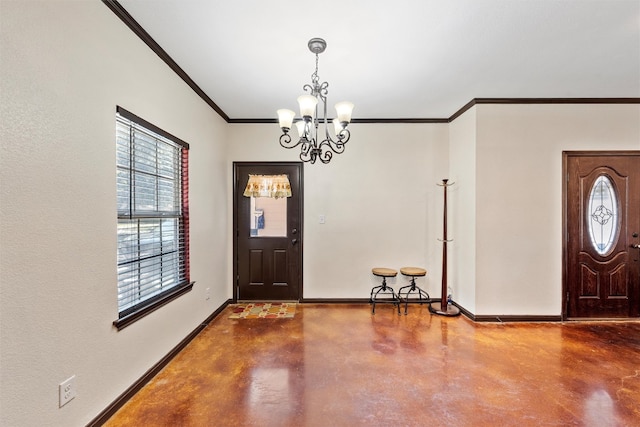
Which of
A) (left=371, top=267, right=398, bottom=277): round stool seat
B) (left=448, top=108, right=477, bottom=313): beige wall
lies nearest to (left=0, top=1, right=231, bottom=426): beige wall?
(left=371, top=267, right=398, bottom=277): round stool seat

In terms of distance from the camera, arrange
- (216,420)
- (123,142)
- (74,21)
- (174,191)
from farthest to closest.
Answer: (174,191) → (123,142) → (216,420) → (74,21)

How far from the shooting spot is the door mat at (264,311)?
12.7 feet

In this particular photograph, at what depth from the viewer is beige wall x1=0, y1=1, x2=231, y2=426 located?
1.36m

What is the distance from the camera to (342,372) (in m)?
2.50

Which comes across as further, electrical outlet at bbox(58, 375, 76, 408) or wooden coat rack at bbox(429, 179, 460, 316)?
wooden coat rack at bbox(429, 179, 460, 316)

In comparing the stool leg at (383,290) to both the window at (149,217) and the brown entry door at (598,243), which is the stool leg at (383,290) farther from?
the window at (149,217)

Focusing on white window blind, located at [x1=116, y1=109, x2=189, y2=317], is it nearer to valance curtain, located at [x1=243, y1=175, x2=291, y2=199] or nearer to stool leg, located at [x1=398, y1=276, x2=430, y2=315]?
valance curtain, located at [x1=243, y1=175, x2=291, y2=199]

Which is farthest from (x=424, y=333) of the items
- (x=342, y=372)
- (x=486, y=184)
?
(x=486, y=184)

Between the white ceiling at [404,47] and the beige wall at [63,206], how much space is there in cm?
55

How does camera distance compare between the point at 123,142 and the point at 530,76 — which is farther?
the point at 530,76

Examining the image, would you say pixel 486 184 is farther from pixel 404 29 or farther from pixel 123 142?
pixel 123 142

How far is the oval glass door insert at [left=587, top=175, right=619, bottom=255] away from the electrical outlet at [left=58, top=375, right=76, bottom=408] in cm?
516

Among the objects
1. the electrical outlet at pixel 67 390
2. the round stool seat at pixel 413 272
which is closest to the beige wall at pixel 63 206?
the electrical outlet at pixel 67 390

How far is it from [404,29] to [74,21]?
2129 mm
